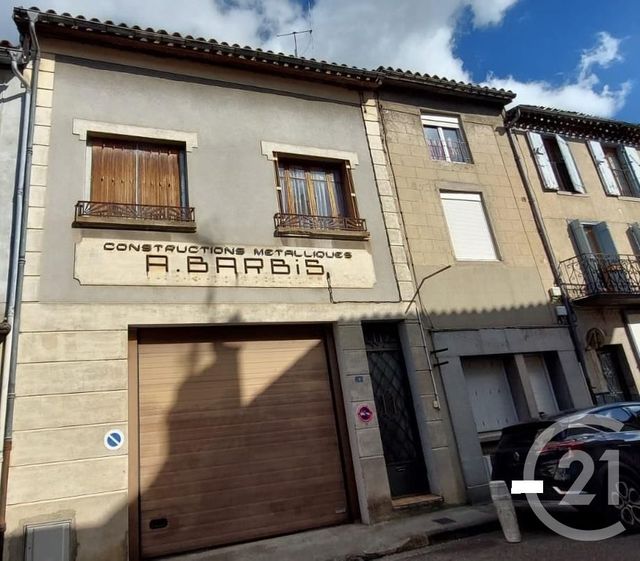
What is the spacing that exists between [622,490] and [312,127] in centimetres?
777

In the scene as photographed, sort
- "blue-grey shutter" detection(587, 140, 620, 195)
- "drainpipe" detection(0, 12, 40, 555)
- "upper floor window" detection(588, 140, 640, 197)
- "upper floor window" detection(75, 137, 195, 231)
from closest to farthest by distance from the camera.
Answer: "drainpipe" detection(0, 12, 40, 555) → "upper floor window" detection(75, 137, 195, 231) → "blue-grey shutter" detection(587, 140, 620, 195) → "upper floor window" detection(588, 140, 640, 197)

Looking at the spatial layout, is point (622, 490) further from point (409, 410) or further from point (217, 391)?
point (217, 391)

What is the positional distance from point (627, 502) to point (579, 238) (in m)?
7.23

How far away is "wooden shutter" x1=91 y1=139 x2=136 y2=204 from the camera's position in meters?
7.56

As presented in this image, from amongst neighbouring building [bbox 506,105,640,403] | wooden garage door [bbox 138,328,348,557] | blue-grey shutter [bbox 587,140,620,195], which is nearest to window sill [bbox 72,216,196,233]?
wooden garage door [bbox 138,328,348,557]

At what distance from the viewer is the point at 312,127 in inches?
376

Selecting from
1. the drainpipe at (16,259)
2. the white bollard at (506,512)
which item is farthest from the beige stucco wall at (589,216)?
the drainpipe at (16,259)

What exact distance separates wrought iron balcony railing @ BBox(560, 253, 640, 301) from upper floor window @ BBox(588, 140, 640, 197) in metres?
2.41

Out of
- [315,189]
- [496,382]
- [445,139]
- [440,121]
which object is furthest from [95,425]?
[440,121]

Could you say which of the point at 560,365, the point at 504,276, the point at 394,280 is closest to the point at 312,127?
the point at 394,280

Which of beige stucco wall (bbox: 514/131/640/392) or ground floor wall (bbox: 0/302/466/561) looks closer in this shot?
ground floor wall (bbox: 0/302/466/561)

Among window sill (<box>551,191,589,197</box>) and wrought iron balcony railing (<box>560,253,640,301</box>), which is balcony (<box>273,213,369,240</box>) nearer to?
wrought iron balcony railing (<box>560,253,640,301</box>)

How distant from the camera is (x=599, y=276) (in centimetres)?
1088

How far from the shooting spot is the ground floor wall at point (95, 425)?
5684 mm
